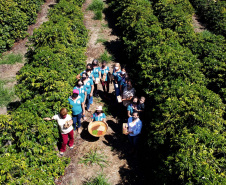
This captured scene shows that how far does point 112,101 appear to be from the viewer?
925cm

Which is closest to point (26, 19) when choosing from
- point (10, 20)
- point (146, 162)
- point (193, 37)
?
point (10, 20)

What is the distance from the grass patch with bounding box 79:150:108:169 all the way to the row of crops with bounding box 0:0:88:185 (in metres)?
0.66

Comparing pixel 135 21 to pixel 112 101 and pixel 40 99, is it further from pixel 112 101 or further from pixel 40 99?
pixel 40 99

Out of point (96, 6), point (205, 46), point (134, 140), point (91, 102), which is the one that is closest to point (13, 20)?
point (96, 6)

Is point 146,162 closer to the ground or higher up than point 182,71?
closer to the ground

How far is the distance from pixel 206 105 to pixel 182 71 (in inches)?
67.9

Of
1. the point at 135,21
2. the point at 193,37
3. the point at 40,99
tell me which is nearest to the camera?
the point at 40,99

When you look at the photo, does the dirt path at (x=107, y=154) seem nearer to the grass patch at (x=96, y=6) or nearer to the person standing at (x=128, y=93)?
the person standing at (x=128, y=93)

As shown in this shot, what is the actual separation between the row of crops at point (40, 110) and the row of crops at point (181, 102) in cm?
289

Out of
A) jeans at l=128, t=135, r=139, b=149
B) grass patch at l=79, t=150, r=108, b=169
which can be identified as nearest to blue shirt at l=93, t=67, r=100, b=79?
jeans at l=128, t=135, r=139, b=149

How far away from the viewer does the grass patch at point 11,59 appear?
1140 centimetres

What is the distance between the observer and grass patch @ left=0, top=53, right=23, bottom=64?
37.4ft

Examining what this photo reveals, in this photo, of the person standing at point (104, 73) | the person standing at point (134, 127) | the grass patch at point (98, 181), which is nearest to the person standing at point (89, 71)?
the person standing at point (104, 73)

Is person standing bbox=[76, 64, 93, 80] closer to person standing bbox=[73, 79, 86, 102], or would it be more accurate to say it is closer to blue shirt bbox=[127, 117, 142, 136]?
person standing bbox=[73, 79, 86, 102]
